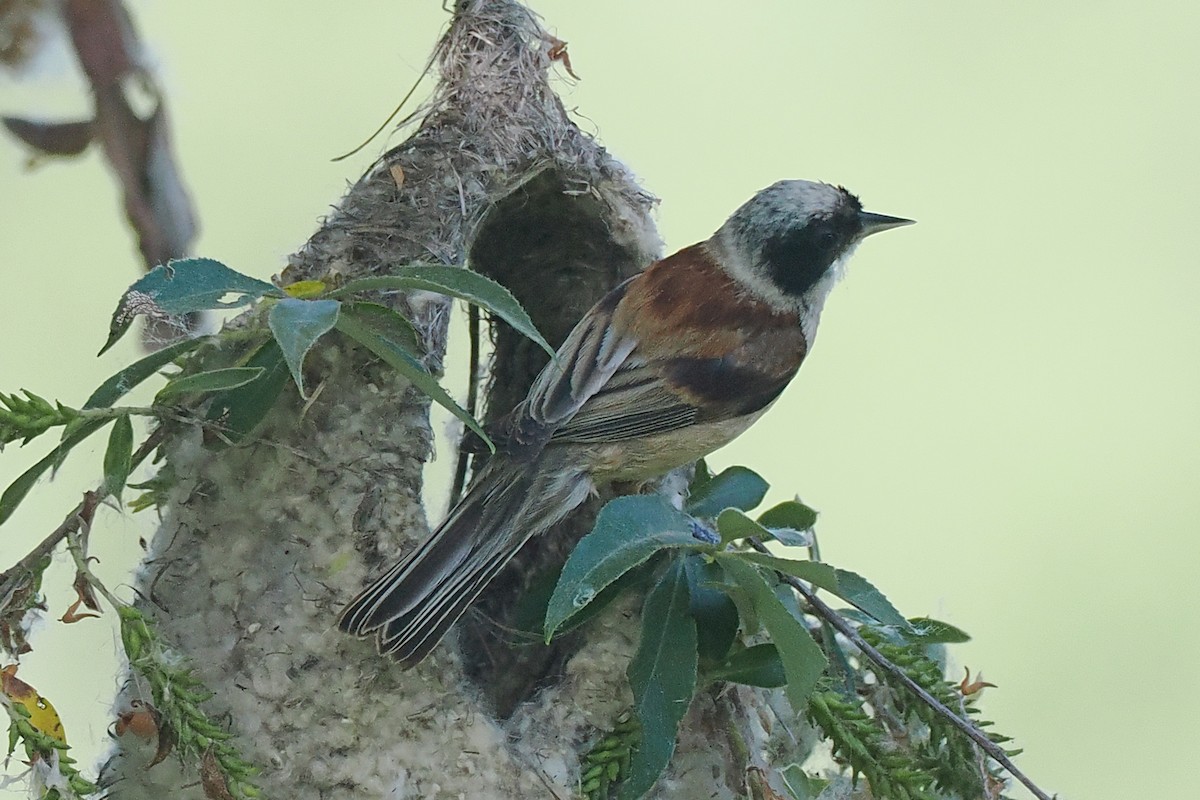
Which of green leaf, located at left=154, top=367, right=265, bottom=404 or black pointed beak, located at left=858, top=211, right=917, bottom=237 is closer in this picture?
green leaf, located at left=154, top=367, right=265, bottom=404

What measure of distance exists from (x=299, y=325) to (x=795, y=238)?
672mm

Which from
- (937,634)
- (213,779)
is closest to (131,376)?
(213,779)

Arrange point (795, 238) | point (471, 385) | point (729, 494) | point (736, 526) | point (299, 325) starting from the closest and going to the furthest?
point (299, 325), point (736, 526), point (729, 494), point (795, 238), point (471, 385)

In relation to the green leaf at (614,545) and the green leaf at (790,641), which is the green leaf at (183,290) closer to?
the green leaf at (614,545)

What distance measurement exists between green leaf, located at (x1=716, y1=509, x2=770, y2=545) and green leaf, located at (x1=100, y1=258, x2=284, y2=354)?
362mm

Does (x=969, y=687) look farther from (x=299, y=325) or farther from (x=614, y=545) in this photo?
(x=299, y=325)

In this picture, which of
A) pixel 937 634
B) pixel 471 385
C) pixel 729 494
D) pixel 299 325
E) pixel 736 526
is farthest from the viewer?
pixel 471 385

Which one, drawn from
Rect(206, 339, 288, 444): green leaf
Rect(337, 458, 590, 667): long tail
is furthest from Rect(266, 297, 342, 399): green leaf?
Rect(337, 458, 590, 667): long tail

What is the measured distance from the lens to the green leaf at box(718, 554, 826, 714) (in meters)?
0.76

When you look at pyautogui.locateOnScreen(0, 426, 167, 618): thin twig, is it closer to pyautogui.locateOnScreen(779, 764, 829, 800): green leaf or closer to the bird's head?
pyautogui.locateOnScreen(779, 764, 829, 800): green leaf

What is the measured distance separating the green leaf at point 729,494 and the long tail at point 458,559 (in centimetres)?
13

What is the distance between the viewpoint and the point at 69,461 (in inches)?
50.8

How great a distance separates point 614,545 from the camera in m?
0.73

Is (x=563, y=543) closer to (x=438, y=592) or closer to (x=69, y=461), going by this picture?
(x=438, y=592)
